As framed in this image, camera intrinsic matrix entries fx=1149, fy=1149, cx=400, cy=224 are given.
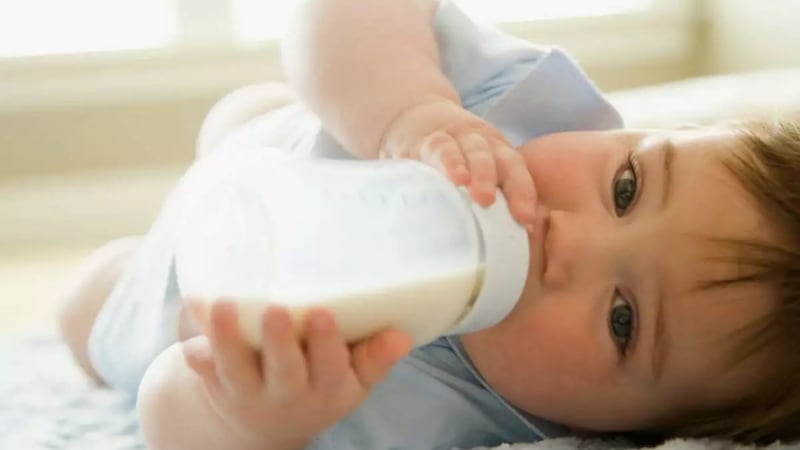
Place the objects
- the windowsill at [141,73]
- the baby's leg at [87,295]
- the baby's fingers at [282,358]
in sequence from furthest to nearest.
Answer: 1. the windowsill at [141,73]
2. the baby's leg at [87,295]
3. the baby's fingers at [282,358]

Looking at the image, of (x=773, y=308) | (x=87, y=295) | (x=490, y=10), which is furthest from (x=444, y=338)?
(x=490, y=10)

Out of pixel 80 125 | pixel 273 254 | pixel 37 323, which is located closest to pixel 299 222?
pixel 273 254

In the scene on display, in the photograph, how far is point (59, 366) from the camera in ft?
3.54

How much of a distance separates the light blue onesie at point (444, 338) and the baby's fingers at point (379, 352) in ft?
0.67

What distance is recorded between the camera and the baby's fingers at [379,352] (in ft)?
1.94

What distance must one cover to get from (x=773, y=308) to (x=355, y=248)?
0.32 meters

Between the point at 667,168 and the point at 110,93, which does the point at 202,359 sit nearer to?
the point at 667,168

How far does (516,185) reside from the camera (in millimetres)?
708

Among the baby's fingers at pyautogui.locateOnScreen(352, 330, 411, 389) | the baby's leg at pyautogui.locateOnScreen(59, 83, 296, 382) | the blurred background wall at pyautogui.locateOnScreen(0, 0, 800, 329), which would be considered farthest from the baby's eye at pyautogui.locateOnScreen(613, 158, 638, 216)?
the blurred background wall at pyautogui.locateOnScreen(0, 0, 800, 329)

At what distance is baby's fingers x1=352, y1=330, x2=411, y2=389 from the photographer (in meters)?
0.59

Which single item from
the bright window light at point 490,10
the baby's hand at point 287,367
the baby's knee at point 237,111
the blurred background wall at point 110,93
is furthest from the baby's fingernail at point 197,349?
the bright window light at point 490,10

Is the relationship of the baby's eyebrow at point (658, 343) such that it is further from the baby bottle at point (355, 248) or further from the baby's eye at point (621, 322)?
the baby bottle at point (355, 248)

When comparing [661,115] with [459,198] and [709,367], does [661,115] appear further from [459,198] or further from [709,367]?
[459,198]

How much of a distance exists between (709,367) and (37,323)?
0.78 meters
